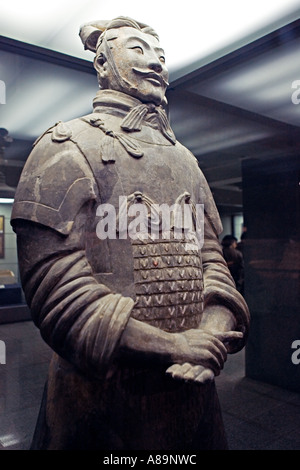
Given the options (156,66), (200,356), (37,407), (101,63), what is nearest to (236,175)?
(156,66)

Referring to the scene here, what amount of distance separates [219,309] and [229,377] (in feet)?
5.03

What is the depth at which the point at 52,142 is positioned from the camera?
6.62 ft

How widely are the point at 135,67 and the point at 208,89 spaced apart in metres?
1.50

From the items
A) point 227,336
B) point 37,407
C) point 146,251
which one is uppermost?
point 146,251

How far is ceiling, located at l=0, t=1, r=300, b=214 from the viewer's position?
2918 millimetres

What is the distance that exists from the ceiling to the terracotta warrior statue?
0.93 meters

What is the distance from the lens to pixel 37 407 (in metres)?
2.90

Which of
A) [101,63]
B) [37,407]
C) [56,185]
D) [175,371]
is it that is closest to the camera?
[175,371]

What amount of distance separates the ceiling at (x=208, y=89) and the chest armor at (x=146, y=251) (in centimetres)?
106

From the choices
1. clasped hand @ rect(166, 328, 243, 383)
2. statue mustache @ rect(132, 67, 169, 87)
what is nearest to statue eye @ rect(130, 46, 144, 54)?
statue mustache @ rect(132, 67, 169, 87)

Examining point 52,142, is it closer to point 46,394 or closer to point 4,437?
point 46,394

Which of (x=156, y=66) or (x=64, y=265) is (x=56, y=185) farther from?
(x=156, y=66)

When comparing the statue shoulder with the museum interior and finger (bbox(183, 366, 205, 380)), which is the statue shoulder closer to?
the museum interior

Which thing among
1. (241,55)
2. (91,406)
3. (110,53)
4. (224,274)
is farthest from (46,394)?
(241,55)
